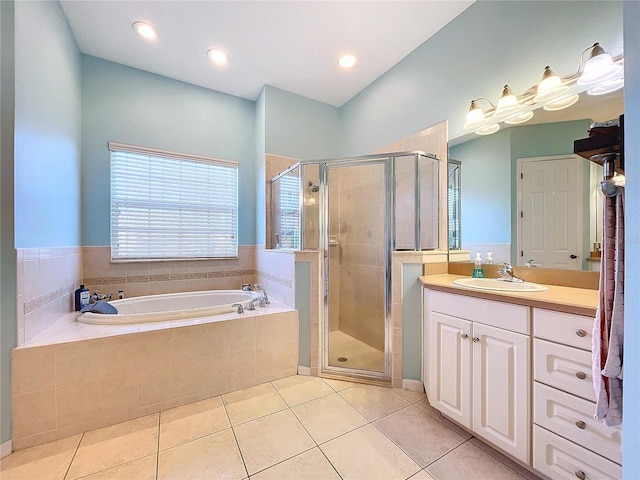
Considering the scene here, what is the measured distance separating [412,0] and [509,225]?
171cm

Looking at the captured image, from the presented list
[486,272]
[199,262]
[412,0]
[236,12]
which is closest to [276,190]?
[199,262]

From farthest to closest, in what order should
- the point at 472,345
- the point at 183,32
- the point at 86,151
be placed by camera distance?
the point at 86,151 < the point at 183,32 < the point at 472,345

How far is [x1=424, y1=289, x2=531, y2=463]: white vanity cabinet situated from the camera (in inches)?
46.0

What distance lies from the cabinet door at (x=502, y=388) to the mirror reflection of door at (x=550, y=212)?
64 centimetres

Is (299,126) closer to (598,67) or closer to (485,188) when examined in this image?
(485,188)

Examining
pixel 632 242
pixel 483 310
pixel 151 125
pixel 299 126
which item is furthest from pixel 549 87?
pixel 151 125

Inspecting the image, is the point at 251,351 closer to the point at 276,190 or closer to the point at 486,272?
the point at 276,190

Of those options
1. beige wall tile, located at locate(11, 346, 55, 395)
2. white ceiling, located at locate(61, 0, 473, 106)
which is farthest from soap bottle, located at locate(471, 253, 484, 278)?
beige wall tile, located at locate(11, 346, 55, 395)

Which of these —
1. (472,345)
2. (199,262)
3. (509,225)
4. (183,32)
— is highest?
(183,32)

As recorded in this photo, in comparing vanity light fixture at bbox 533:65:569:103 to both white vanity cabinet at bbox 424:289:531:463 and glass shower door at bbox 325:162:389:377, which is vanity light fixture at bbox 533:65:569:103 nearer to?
glass shower door at bbox 325:162:389:377

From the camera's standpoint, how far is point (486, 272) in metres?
1.79

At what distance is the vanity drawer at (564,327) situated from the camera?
3.23 ft

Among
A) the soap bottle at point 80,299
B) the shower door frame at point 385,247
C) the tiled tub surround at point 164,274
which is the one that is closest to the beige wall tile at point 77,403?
the soap bottle at point 80,299

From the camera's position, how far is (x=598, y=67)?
4.26ft
